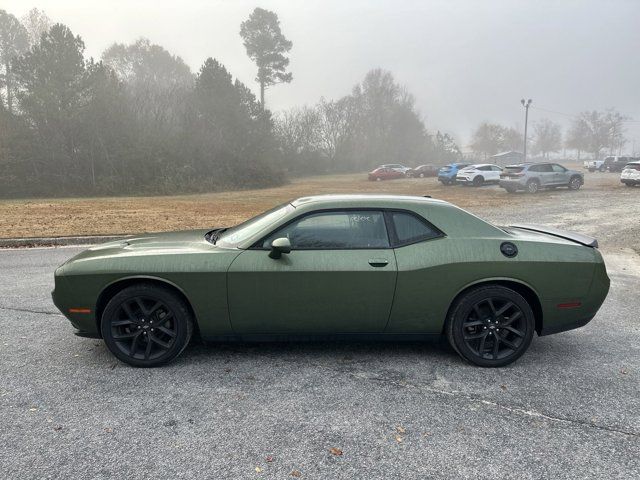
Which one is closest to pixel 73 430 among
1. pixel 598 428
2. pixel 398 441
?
pixel 398 441

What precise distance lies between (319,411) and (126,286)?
1829mm

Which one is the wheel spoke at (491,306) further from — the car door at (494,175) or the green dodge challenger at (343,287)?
the car door at (494,175)

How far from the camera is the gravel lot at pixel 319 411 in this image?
2.64 metres

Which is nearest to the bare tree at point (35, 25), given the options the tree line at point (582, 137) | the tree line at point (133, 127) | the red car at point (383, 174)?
the tree line at point (133, 127)

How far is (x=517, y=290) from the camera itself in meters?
3.91

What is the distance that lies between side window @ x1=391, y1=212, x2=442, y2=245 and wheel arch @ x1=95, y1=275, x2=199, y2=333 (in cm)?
177

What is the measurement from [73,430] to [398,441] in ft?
6.53

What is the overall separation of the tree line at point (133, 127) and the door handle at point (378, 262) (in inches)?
1176

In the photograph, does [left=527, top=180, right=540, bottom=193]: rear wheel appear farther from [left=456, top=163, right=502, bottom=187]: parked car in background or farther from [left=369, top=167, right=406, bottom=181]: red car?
[left=369, top=167, right=406, bottom=181]: red car

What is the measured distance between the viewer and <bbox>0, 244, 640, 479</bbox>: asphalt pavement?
263 cm

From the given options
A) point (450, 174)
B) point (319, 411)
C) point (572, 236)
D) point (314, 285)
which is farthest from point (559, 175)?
point (319, 411)

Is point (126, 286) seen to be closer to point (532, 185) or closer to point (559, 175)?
point (532, 185)

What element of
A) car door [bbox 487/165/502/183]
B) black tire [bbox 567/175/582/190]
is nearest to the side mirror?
black tire [bbox 567/175/582/190]

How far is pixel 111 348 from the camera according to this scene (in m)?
3.80
